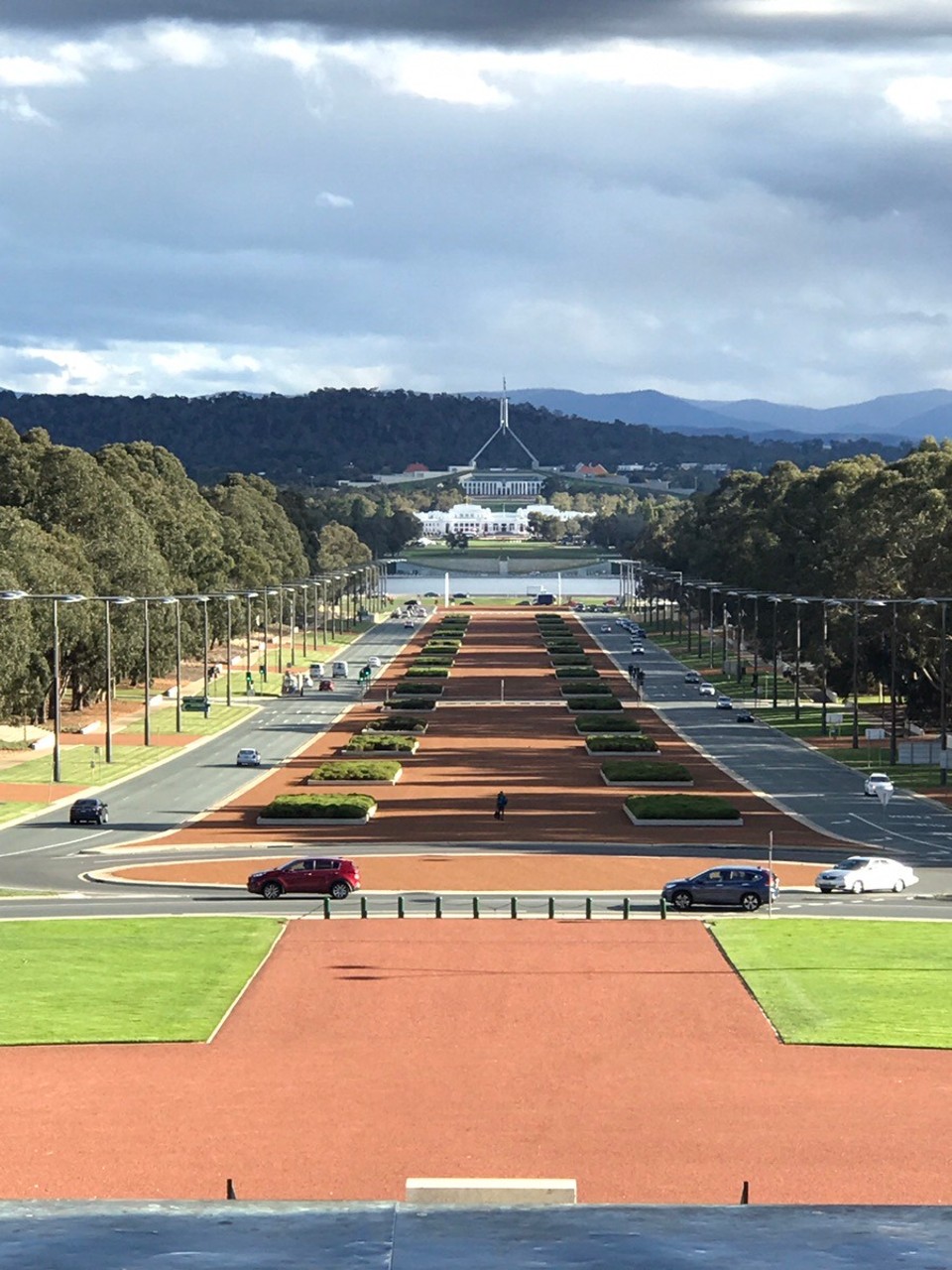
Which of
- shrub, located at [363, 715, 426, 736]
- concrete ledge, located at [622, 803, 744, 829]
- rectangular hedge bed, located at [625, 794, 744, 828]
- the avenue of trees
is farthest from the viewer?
shrub, located at [363, 715, 426, 736]

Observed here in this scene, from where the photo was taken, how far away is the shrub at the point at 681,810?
3661 inches

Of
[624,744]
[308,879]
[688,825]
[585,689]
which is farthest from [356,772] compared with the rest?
[585,689]

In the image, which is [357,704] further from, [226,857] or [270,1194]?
[270,1194]

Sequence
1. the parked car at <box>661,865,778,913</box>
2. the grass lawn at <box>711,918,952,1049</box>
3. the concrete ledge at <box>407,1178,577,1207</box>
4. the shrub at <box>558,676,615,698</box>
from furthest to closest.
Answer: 1. the shrub at <box>558,676,615,698</box>
2. the parked car at <box>661,865,778,913</box>
3. the grass lawn at <box>711,918,952,1049</box>
4. the concrete ledge at <box>407,1178,577,1207</box>

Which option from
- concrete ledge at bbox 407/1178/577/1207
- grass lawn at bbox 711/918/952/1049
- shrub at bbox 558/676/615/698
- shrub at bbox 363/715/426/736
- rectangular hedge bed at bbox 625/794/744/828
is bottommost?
shrub at bbox 558/676/615/698

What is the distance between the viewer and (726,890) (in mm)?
70250

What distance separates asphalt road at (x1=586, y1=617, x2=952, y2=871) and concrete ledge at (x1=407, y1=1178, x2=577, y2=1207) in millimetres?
54763

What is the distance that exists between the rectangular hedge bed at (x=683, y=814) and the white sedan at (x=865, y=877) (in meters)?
17.0

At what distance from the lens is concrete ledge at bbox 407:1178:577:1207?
25812mm

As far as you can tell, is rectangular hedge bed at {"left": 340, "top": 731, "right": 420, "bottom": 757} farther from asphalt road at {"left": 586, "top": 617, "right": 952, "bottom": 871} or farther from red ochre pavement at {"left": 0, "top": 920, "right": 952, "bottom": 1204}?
red ochre pavement at {"left": 0, "top": 920, "right": 952, "bottom": 1204}

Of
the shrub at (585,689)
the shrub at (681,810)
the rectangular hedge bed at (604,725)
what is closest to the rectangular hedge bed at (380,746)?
the rectangular hedge bed at (604,725)

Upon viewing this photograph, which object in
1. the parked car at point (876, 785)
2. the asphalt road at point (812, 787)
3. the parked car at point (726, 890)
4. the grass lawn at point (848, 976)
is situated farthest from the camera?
the parked car at point (876, 785)

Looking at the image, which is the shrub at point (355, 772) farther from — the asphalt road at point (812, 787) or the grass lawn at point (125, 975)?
the grass lawn at point (125, 975)

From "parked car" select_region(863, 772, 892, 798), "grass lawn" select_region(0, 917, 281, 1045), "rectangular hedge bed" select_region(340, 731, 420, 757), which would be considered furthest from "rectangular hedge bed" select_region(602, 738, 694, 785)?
"grass lawn" select_region(0, 917, 281, 1045)
